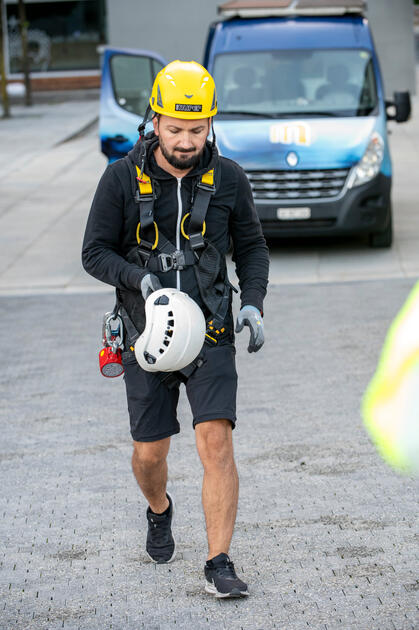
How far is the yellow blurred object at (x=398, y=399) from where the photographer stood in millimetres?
6059

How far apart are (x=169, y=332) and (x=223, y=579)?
91cm

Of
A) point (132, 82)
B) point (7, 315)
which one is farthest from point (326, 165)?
point (7, 315)

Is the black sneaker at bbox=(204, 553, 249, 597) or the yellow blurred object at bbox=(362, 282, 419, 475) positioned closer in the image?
the black sneaker at bbox=(204, 553, 249, 597)

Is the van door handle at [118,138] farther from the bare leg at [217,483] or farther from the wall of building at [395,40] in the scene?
the wall of building at [395,40]

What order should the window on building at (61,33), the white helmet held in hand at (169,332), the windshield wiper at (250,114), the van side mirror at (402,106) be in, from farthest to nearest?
1. the window on building at (61,33)
2. the van side mirror at (402,106)
3. the windshield wiper at (250,114)
4. the white helmet held in hand at (169,332)

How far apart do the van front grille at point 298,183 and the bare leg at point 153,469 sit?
736 centimetres

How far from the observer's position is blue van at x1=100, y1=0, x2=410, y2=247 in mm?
11805

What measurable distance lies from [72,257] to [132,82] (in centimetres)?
223

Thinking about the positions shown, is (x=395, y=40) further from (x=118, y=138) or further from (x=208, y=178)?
(x=208, y=178)

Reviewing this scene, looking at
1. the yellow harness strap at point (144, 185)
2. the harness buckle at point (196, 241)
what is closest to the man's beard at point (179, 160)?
the yellow harness strap at point (144, 185)

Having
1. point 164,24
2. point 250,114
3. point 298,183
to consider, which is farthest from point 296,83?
point 164,24

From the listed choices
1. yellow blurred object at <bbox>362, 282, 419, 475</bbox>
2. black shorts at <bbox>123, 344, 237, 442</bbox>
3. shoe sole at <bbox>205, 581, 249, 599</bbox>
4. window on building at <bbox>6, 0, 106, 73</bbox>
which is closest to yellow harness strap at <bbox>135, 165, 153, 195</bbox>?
black shorts at <bbox>123, 344, 237, 442</bbox>

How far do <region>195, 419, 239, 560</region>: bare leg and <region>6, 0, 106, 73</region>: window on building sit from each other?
37703 millimetres

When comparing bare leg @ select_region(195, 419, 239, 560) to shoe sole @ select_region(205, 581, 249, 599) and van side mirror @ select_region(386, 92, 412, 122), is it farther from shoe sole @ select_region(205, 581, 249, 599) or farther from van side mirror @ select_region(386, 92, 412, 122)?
van side mirror @ select_region(386, 92, 412, 122)
